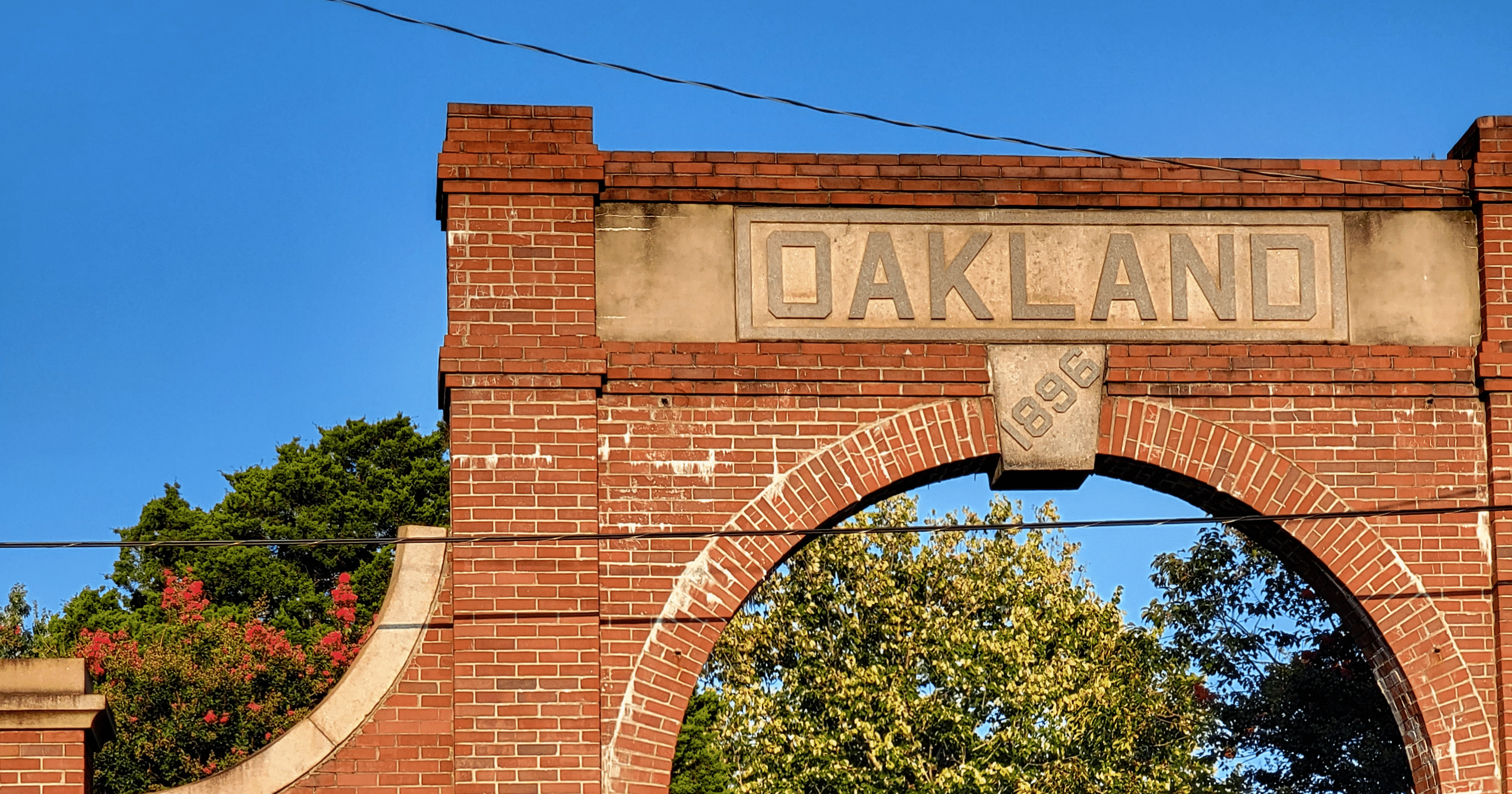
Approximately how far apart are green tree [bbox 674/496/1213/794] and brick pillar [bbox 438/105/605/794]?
1816 centimetres

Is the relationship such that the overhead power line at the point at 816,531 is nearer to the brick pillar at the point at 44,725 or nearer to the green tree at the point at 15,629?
the brick pillar at the point at 44,725

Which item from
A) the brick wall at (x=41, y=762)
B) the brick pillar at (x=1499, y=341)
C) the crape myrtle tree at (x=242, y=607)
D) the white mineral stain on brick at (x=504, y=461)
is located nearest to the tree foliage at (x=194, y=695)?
the crape myrtle tree at (x=242, y=607)

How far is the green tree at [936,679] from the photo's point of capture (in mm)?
30250

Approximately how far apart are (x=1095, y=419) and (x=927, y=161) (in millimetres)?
1821

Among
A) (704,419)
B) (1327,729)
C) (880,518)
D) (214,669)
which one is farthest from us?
(880,518)

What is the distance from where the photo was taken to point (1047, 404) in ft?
39.0

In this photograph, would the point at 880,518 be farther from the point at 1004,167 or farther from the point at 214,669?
the point at 1004,167

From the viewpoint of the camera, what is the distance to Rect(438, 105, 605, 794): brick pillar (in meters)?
11.2

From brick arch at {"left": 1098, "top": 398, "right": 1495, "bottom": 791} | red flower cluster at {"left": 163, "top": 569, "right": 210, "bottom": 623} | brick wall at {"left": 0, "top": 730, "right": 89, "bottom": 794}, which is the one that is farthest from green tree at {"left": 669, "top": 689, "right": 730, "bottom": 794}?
brick wall at {"left": 0, "top": 730, "right": 89, "bottom": 794}

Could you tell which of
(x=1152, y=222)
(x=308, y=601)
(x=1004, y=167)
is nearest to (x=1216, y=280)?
(x=1152, y=222)

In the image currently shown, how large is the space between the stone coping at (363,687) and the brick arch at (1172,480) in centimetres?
133

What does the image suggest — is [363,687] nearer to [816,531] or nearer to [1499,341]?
[816,531]

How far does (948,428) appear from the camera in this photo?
38.8 feet

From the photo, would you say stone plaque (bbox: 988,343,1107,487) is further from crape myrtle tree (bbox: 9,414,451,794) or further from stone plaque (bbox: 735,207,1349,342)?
crape myrtle tree (bbox: 9,414,451,794)
